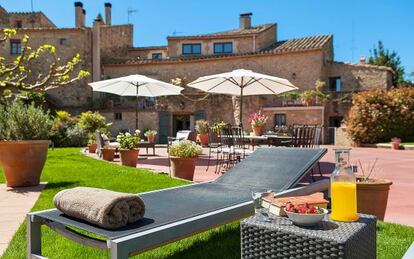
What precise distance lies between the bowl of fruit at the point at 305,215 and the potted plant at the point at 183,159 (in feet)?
17.6

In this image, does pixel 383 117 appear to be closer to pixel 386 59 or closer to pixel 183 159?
pixel 183 159

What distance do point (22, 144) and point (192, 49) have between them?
985 inches

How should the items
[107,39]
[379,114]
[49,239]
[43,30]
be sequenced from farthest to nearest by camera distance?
[107,39] → [43,30] → [379,114] → [49,239]

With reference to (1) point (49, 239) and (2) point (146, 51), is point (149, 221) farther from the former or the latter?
(2) point (146, 51)

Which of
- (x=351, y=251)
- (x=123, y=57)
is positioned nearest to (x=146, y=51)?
(x=123, y=57)

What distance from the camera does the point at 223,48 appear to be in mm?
30062

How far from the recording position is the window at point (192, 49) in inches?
1208

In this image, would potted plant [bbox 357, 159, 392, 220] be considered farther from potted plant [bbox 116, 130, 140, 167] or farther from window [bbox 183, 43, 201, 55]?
window [bbox 183, 43, 201, 55]

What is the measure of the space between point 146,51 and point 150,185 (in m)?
27.5

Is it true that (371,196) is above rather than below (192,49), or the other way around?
below

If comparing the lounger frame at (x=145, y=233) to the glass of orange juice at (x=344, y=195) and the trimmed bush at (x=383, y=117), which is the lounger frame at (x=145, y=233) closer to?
the glass of orange juice at (x=344, y=195)

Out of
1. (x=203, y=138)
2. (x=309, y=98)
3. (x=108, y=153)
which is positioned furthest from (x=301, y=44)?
(x=108, y=153)

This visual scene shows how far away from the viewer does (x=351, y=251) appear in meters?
2.08

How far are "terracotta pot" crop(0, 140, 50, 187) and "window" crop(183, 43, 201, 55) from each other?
24.6m
